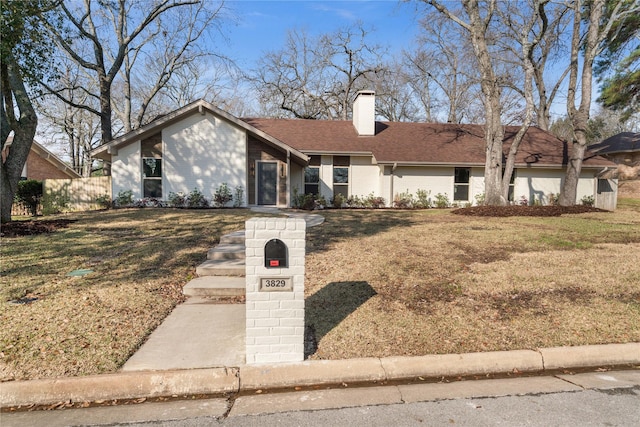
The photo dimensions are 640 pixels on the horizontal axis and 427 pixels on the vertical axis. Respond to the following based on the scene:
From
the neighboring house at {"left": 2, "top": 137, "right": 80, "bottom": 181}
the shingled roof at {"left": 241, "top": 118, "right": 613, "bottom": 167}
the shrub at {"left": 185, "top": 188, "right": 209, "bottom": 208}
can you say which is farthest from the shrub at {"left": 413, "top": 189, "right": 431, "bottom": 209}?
the neighboring house at {"left": 2, "top": 137, "right": 80, "bottom": 181}

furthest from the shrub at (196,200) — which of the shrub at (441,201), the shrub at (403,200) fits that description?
the shrub at (441,201)

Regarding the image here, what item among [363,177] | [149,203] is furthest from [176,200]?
[363,177]

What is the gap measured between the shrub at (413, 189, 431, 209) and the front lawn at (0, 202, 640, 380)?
29.2 feet

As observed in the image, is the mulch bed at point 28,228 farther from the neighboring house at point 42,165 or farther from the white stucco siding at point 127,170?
the neighboring house at point 42,165

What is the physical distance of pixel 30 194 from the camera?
16391mm

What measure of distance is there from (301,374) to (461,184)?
17.4 metres

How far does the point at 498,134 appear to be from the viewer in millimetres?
14836

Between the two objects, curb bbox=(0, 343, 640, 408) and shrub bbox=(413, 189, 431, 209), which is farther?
shrub bbox=(413, 189, 431, 209)

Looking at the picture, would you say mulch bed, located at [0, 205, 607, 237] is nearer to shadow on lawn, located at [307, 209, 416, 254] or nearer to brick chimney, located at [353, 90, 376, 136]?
shadow on lawn, located at [307, 209, 416, 254]

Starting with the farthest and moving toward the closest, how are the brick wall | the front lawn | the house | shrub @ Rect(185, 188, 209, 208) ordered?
the brick wall
shrub @ Rect(185, 188, 209, 208)
the house
the front lawn

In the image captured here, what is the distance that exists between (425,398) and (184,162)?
15022 millimetres

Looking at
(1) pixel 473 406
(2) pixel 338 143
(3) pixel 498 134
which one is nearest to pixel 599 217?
(3) pixel 498 134

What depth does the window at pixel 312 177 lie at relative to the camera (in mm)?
18547

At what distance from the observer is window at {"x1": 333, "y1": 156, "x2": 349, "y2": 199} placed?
18.8 metres
